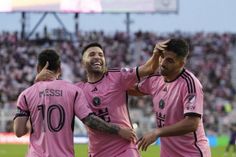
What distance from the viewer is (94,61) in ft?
24.5

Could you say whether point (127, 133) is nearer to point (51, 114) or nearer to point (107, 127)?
point (107, 127)

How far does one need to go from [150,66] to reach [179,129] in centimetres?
113

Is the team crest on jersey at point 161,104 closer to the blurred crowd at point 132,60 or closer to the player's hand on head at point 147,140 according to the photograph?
the player's hand on head at point 147,140

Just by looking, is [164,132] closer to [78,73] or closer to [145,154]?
[145,154]

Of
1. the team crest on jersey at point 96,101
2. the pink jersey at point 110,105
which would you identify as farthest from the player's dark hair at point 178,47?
the team crest on jersey at point 96,101

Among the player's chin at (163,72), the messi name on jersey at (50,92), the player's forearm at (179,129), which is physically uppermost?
the player's chin at (163,72)

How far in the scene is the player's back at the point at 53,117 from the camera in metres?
6.71

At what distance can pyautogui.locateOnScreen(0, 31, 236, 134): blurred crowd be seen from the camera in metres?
32.6

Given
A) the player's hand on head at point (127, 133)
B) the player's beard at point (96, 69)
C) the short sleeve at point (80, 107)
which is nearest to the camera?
the short sleeve at point (80, 107)

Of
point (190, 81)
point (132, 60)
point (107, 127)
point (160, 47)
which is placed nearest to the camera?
point (190, 81)

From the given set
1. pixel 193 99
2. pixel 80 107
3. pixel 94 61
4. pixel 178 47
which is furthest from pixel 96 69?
pixel 193 99

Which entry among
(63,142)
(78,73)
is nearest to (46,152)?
(63,142)

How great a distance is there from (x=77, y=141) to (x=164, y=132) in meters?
21.3

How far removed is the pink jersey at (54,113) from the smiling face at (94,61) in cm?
68
